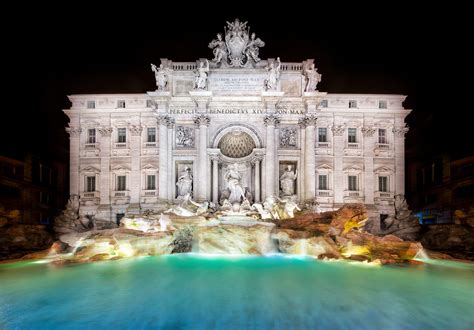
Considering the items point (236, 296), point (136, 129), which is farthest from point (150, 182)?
point (236, 296)

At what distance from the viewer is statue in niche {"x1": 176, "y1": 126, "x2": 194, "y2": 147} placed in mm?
29047

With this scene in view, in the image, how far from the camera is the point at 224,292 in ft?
30.7

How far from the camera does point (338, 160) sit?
29.5 metres

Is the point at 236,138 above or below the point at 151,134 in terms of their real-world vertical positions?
below

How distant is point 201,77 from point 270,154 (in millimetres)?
8834

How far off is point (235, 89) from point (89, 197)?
16.5 metres

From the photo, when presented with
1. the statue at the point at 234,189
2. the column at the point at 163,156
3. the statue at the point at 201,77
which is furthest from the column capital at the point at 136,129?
the statue at the point at 234,189

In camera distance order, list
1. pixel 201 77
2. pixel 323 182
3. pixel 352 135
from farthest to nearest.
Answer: pixel 352 135 → pixel 323 182 → pixel 201 77

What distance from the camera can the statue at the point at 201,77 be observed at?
91.2 ft

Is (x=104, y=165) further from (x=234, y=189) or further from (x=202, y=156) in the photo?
(x=234, y=189)

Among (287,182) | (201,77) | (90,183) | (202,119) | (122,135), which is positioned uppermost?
(201,77)

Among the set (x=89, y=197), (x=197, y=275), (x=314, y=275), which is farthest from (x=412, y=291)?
(x=89, y=197)

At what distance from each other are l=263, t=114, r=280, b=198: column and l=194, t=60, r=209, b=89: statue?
20.0ft

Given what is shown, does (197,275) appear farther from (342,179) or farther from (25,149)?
(25,149)
